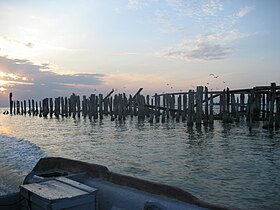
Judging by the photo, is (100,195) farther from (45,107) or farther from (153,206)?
(45,107)

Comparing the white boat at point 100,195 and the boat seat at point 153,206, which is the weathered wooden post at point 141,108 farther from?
the boat seat at point 153,206

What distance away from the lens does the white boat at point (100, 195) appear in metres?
3.00

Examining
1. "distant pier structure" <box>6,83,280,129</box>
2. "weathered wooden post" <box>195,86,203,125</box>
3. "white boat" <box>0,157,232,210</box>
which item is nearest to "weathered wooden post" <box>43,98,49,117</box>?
"distant pier structure" <box>6,83,280,129</box>

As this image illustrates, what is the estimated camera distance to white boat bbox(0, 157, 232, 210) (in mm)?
3002

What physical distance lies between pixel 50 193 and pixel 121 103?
84.0 feet

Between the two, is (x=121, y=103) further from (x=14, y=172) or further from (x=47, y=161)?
(x=47, y=161)

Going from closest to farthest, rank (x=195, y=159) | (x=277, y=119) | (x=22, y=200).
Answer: (x=22, y=200) → (x=195, y=159) → (x=277, y=119)

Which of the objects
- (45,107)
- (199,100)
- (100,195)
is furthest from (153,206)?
(45,107)

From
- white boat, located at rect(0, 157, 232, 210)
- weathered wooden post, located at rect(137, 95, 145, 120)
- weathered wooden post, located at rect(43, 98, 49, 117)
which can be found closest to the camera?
white boat, located at rect(0, 157, 232, 210)

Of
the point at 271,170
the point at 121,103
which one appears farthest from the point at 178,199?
the point at 121,103

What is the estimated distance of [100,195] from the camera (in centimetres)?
367

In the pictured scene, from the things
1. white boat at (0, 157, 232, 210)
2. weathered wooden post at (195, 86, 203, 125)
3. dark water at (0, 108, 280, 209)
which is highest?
weathered wooden post at (195, 86, 203, 125)

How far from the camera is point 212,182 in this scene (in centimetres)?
691

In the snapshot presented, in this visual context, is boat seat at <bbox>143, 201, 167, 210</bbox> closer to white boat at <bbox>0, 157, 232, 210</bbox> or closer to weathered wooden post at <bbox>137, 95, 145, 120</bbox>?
white boat at <bbox>0, 157, 232, 210</bbox>
